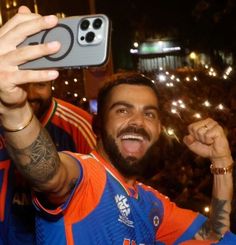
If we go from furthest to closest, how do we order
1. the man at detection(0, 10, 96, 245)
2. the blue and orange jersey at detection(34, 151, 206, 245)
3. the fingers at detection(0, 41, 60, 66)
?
the man at detection(0, 10, 96, 245) → the blue and orange jersey at detection(34, 151, 206, 245) → the fingers at detection(0, 41, 60, 66)

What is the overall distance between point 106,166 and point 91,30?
3.26 feet

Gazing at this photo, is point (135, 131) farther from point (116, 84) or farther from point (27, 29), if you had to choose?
point (27, 29)

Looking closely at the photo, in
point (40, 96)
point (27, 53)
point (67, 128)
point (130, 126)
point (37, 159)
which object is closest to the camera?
point (27, 53)

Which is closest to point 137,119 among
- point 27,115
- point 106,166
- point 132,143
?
point 132,143

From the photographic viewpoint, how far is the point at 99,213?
A: 1.93m

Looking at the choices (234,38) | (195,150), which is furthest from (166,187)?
(234,38)

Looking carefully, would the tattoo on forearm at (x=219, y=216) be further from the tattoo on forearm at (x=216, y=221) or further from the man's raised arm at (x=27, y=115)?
the man's raised arm at (x=27, y=115)

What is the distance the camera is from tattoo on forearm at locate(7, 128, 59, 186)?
62.1 inches

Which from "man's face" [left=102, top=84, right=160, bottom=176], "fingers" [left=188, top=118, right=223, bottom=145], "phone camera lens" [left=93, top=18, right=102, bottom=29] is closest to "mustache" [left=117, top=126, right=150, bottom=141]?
"man's face" [left=102, top=84, right=160, bottom=176]

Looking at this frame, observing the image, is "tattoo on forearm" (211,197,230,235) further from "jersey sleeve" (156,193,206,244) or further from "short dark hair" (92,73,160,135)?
"short dark hair" (92,73,160,135)

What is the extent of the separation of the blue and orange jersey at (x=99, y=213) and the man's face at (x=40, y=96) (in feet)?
3.30

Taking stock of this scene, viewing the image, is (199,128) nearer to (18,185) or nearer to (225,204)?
(225,204)

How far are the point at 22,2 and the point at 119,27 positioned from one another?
46.8 feet

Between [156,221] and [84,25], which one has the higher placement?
[84,25]
